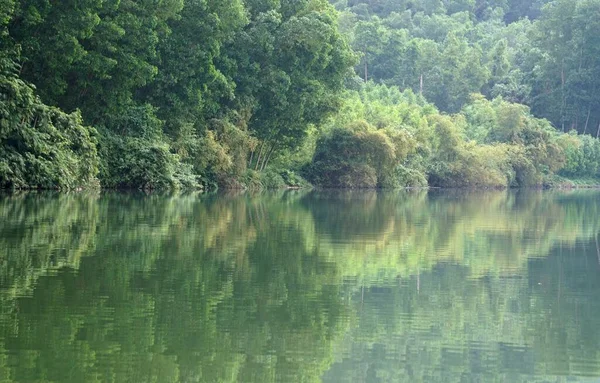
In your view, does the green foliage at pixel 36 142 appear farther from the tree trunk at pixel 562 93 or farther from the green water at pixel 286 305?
the tree trunk at pixel 562 93

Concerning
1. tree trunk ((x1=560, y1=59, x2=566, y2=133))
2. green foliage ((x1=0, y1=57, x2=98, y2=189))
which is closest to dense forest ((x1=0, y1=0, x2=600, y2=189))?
green foliage ((x1=0, y1=57, x2=98, y2=189))

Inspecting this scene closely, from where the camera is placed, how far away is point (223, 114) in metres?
48.3

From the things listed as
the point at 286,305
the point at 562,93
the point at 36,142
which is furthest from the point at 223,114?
the point at 562,93

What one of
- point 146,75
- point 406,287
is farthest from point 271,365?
point 146,75

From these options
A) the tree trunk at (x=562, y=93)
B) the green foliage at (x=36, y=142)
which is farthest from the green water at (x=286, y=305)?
the tree trunk at (x=562, y=93)

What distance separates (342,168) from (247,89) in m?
10.4

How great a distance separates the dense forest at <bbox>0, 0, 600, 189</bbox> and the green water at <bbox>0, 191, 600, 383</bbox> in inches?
574

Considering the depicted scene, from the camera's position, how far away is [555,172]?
271 ft

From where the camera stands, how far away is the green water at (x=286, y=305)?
757 cm

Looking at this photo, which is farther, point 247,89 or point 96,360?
point 247,89

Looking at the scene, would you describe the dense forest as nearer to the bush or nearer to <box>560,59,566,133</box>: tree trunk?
the bush

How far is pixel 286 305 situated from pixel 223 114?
1511 inches

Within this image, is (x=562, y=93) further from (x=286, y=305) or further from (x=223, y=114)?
(x=286, y=305)

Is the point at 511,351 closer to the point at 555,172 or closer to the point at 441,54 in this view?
the point at 555,172
